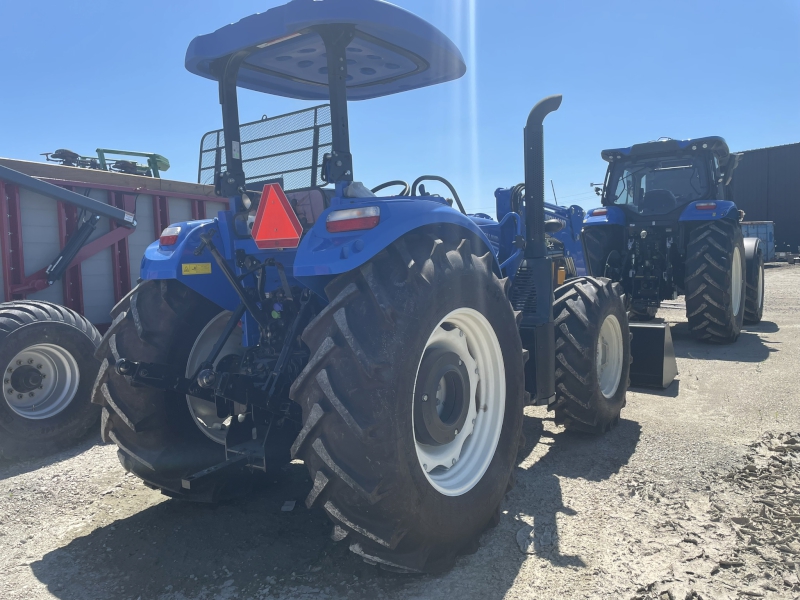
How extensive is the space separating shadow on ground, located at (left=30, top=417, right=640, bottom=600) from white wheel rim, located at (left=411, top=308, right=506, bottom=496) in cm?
34

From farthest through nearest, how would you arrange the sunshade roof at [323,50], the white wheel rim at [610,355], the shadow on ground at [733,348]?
the shadow on ground at [733,348]
the white wheel rim at [610,355]
the sunshade roof at [323,50]

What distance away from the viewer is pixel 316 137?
2.98m

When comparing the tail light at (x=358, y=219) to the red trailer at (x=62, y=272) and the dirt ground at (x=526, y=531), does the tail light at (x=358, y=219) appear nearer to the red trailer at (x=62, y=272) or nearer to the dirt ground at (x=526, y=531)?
the dirt ground at (x=526, y=531)

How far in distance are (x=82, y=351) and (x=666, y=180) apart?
753 cm

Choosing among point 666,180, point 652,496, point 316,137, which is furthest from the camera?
point 666,180

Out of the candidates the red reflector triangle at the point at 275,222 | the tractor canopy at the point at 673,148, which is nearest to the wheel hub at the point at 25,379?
the red reflector triangle at the point at 275,222

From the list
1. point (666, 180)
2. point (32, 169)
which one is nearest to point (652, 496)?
point (32, 169)

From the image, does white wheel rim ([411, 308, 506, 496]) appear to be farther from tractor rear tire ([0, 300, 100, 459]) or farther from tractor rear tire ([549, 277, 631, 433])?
tractor rear tire ([0, 300, 100, 459])

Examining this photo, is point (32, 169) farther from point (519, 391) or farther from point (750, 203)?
point (750, 203)

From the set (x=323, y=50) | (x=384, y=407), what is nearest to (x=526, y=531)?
(x=384, y=407)

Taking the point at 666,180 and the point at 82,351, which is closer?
the point at 82,351

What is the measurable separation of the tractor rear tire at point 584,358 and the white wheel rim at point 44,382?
355 centimetres

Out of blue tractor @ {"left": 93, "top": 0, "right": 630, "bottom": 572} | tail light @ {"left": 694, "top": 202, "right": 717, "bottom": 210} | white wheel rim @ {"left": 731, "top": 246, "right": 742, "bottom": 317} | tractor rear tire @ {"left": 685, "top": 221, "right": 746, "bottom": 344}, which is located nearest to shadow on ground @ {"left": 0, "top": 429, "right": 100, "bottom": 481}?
blue tractor @ {"left": 93, "top": 0, "right": 630, "bottom": 572}

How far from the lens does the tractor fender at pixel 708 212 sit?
7.54m
